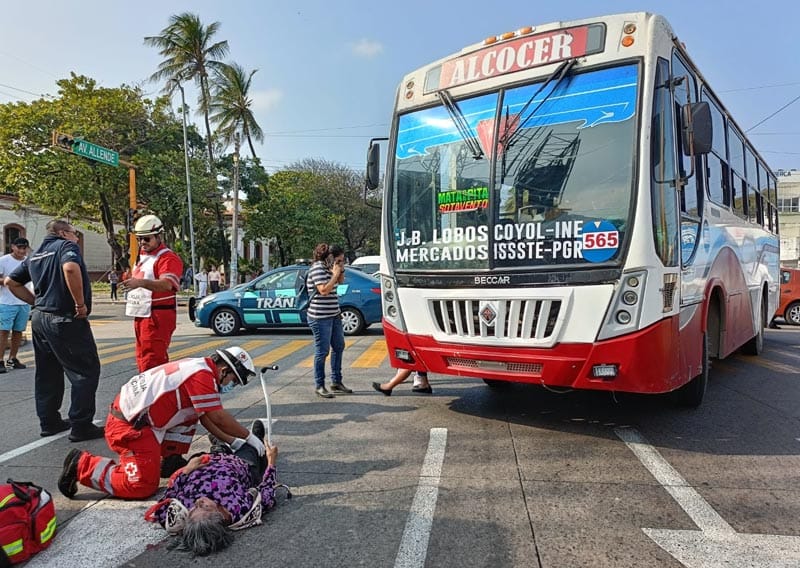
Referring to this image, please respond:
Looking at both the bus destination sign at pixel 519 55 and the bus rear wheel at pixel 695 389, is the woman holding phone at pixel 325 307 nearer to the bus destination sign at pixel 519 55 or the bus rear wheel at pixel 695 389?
the bus destination sign at pixel 519 55

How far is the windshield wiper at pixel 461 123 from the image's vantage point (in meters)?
5.05

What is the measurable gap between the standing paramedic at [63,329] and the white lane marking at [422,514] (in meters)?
3.02

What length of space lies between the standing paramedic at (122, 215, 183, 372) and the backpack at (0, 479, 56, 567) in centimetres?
207

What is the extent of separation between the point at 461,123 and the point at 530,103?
0.65m

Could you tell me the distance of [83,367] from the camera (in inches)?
197

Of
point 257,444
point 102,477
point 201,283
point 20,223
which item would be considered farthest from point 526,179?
point 20,223

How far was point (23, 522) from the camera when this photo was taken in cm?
294

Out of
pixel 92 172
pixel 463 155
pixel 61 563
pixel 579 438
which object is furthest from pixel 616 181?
pixel 92 172

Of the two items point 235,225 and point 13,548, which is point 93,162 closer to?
point 235,225

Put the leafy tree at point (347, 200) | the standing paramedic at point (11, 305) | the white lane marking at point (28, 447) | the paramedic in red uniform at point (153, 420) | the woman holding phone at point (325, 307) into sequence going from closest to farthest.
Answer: the paramedic in red uniform at point (153, 420) < the white lane marking at point (28, 447) < the woman holding phone at point (325, 307) < the standing paramedic at point (11, 305) < the leafy tree at point (347, 200)

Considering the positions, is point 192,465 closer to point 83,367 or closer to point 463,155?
point 83,367

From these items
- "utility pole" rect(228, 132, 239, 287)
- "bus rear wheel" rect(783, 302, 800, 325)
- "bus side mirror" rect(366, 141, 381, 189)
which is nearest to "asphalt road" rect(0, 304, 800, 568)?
"bus side mirror" rect(366, 141, 381, 189)

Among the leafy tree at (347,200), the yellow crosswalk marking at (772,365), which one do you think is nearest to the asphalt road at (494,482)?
the yellow crosswalk marking at (772,365)

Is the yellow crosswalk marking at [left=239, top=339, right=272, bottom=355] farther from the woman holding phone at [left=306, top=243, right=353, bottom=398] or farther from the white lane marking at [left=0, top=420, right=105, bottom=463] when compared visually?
the white lane marking at [left=0, top=420, right=105, bottom=463]
